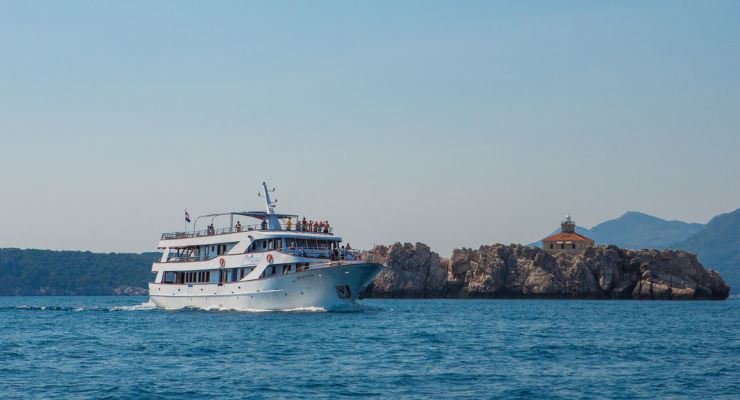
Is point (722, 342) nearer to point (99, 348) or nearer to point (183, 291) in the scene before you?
point (99, 348)

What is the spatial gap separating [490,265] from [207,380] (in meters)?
124

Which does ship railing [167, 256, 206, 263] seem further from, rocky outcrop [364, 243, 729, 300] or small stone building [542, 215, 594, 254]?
small stone building [542, 215, 594, 254]

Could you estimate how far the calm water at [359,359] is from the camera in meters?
30.5

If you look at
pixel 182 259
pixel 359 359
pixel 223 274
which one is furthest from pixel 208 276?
pixel 359 359

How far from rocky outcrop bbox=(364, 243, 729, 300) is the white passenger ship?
84.1 meters

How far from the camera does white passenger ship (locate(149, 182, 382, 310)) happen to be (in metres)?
65.0

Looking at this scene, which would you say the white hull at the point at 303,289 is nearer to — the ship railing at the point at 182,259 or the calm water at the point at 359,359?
the calm water at the point at 359,359

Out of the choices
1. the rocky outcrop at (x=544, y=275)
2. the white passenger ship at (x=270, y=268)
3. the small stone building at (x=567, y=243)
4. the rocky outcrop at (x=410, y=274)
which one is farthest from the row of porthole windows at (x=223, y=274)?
the small stone building at (x=567, y=243)

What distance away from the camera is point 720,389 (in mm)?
30797

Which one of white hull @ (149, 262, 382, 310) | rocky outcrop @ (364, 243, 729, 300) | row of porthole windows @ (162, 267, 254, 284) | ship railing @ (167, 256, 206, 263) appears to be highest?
rocky outcrop @ (364, 243, 729, 300)

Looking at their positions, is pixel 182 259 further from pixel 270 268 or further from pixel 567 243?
pixel 567 243

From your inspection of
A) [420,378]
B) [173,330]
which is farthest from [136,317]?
[420,378]

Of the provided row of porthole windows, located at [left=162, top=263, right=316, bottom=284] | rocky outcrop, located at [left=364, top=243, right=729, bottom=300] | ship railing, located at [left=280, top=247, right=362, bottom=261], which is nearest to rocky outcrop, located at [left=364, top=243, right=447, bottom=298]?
rocky outcrop, located at [left=364, top=243, right=729, bottom=300]

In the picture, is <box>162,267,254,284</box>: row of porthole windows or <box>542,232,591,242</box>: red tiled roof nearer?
<box>162,267,254,284</box>: row of porthole windows
